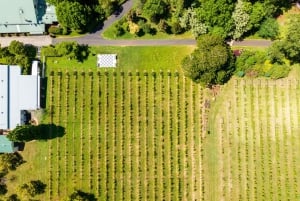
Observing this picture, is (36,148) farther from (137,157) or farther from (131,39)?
(131,39)

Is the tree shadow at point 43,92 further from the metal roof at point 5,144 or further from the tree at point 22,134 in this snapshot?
the metal roof at point 5,144

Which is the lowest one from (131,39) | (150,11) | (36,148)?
(36,148)

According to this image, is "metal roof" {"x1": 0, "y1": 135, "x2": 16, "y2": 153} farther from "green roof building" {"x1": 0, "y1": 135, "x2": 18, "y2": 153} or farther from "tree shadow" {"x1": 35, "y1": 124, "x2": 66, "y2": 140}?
"tree shadow" {"x1": 35, "y1": 124, "x2": 66, "y2": 140}

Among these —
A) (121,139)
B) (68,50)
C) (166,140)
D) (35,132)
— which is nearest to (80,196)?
(121,139)

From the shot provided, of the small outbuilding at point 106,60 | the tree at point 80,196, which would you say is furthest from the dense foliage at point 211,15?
the tree at point 80,196

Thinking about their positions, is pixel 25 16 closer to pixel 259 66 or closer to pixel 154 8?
pixel 154 8

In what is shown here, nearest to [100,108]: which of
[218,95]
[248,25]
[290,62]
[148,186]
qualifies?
[148,186]
